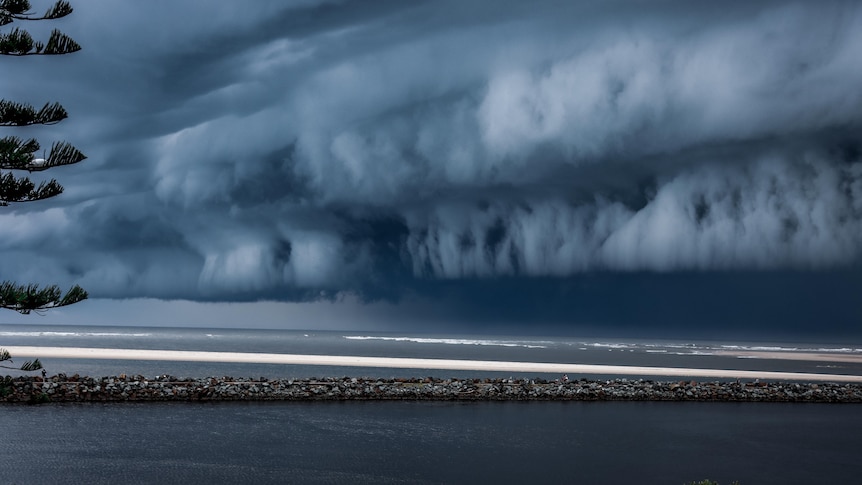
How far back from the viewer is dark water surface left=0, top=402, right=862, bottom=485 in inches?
621

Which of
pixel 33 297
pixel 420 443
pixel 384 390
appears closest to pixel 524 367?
pixel 384 390

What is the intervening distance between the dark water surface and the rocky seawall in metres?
1.39

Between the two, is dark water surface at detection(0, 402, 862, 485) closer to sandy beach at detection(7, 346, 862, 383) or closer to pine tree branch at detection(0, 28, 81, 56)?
pine tree branch at detection(0, 28, 81, 56)

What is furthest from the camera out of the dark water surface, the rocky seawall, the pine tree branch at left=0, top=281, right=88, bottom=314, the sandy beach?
the sandy beach

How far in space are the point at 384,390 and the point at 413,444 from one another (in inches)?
406

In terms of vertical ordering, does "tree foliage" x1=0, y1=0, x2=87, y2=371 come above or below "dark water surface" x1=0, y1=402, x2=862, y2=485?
above

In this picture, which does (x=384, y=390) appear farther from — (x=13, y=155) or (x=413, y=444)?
(x=13, y=155)

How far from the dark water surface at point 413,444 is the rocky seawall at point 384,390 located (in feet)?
4.55

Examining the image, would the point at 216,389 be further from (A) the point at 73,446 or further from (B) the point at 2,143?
(B) the point at 2,143

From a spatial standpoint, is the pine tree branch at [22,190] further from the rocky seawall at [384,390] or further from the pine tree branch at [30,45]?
the rocky seawall at [384,390]

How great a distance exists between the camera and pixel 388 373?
44.0 m

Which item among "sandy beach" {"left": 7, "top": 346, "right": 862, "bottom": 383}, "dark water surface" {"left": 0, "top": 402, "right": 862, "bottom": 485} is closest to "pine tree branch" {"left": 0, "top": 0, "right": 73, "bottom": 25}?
"dark water surface" {"left": 0, "top": 402, "right": 862, "bottom": 485}

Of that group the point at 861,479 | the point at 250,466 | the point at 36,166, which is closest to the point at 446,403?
the point at 250,466

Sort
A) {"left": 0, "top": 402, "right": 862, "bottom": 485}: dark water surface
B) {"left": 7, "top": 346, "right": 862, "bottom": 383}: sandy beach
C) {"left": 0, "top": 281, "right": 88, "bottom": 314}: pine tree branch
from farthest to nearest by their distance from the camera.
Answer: {"left": 7, "top": 346, "right": 862, "bottom": 383}: sandy beach → {"left": 0, "top": 402, "right": 862, "bottom": 485}: dark water surface → {"left": 0, "top": 281, "right": 88, "bottom": 314}: pine tree branch
